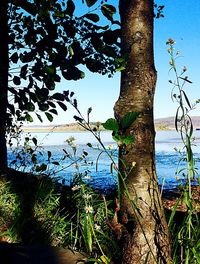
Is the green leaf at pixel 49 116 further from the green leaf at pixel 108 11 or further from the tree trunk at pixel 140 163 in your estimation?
the green leaf at pixel 108 11

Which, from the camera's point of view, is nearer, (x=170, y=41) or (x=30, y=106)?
(x=170, y=41)

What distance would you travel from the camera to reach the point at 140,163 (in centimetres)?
263

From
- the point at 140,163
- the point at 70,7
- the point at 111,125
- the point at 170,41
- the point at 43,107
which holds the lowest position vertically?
the point at 140,163

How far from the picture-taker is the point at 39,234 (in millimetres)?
4395

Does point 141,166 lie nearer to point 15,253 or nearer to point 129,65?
point 129,65

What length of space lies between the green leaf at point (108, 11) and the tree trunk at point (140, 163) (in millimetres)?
172

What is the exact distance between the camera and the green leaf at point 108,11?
265 centimetres

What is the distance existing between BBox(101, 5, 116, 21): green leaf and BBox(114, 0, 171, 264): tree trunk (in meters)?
0.17

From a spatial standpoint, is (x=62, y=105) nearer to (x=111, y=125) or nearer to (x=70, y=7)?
(x=70, y=7)

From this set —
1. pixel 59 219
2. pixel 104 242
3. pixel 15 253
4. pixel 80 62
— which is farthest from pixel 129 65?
pixel 59 219

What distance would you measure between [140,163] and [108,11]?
1088 millimetres

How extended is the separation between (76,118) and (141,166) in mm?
618

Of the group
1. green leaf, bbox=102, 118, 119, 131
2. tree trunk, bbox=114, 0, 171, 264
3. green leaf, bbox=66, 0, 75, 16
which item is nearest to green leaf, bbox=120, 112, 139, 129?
green leaf, bbox=102, 118, 119, 131

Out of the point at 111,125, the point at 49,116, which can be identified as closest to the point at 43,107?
the point at 49,116
